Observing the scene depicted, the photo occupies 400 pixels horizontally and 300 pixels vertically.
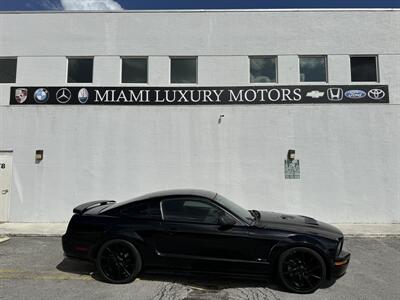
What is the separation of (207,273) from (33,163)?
24.8ft

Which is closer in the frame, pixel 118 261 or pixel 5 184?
pixel 118 261

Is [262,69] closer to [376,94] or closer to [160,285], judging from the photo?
[376,94]

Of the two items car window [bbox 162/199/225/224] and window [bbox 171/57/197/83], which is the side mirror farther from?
window [bbox 171/57/197/83]

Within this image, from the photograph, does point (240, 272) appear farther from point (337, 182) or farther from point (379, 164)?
point (379, 164)

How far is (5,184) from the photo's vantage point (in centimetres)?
1070

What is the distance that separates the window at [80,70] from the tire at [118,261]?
693 centimetres

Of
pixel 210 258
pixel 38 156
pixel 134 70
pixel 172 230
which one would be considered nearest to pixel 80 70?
pixel 134 70

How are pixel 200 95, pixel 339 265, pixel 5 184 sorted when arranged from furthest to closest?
pixel 200 95, pixel 5 184, pixel 339 265

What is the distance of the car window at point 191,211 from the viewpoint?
5652mm

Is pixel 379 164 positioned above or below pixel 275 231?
above

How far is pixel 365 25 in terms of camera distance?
11000mm

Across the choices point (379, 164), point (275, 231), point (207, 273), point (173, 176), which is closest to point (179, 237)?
point (207, 273)

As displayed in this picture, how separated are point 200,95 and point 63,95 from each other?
4.22 meters

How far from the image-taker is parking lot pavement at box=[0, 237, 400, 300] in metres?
5.20
